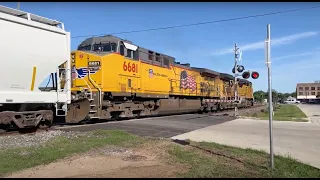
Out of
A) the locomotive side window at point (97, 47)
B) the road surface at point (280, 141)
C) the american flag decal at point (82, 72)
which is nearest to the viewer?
the road surface at point (280, 141)

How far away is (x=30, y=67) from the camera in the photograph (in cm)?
1055

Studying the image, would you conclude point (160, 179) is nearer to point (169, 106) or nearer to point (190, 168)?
point (190, 168)

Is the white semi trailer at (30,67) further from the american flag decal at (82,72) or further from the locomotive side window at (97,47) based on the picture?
the locomotive side window at (97,47)

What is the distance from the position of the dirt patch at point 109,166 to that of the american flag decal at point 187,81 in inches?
651

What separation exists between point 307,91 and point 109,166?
7101 inches

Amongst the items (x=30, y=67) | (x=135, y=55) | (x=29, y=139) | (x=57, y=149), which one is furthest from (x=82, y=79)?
(x=57, y=149)

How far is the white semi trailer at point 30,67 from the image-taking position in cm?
998

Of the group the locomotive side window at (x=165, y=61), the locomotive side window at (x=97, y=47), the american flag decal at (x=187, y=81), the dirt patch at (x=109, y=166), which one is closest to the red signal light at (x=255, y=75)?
the locomotive side window at (x=165, y=61)

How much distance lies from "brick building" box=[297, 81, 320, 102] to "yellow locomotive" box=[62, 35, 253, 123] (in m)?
158

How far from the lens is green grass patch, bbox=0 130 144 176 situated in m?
7.23

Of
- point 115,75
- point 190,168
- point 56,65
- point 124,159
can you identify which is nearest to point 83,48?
point 115,75

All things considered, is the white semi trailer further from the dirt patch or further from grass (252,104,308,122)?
grass (252,104,308,122)

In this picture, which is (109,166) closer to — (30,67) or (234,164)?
(234,164)

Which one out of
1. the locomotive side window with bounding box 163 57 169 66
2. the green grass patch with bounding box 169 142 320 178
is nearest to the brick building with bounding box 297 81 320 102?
the locomotive side window with bounding box 163 57 169 66
